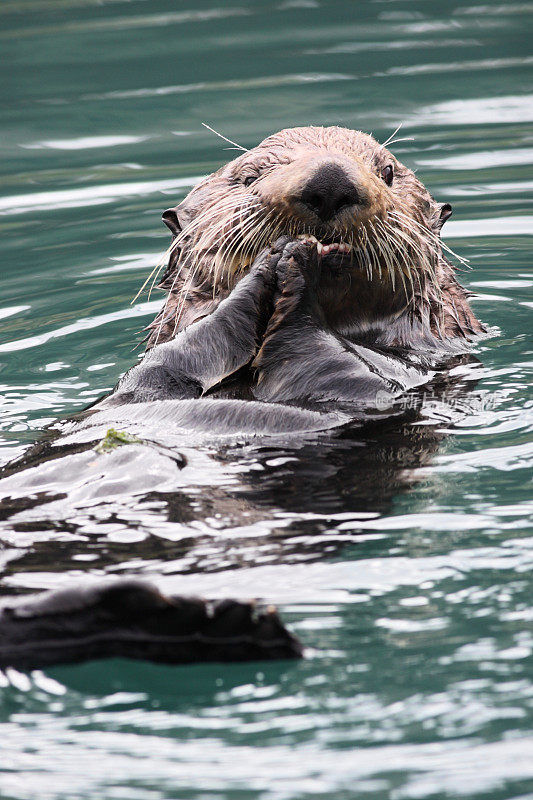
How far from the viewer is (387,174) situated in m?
4.79

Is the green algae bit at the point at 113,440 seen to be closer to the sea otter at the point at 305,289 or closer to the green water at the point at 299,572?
the green water at the point at 299,572

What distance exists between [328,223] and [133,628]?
208 centimetres

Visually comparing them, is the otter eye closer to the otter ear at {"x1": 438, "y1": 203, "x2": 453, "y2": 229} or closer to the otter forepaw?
the otter ear at {"x1": 438, "y1": 203, "x2": 453, "y2": 229}

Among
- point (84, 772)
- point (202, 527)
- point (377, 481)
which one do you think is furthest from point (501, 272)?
point (84, 772)

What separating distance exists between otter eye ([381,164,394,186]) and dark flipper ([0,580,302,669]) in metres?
2.69

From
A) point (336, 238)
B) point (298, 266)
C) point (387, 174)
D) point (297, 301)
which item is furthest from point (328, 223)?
point (387, 174)

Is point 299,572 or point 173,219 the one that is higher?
point 173,219

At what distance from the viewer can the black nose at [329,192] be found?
402 cm

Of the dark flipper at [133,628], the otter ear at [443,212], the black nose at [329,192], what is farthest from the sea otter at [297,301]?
the dark flipper at [133,628]

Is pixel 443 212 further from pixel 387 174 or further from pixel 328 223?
pixel 328 223

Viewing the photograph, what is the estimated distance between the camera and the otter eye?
4.77m

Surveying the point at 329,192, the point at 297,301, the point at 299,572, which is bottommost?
the point at 299,572

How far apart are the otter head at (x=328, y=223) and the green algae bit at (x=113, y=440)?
1.01 metres

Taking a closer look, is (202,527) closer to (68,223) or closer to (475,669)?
(475,669)
